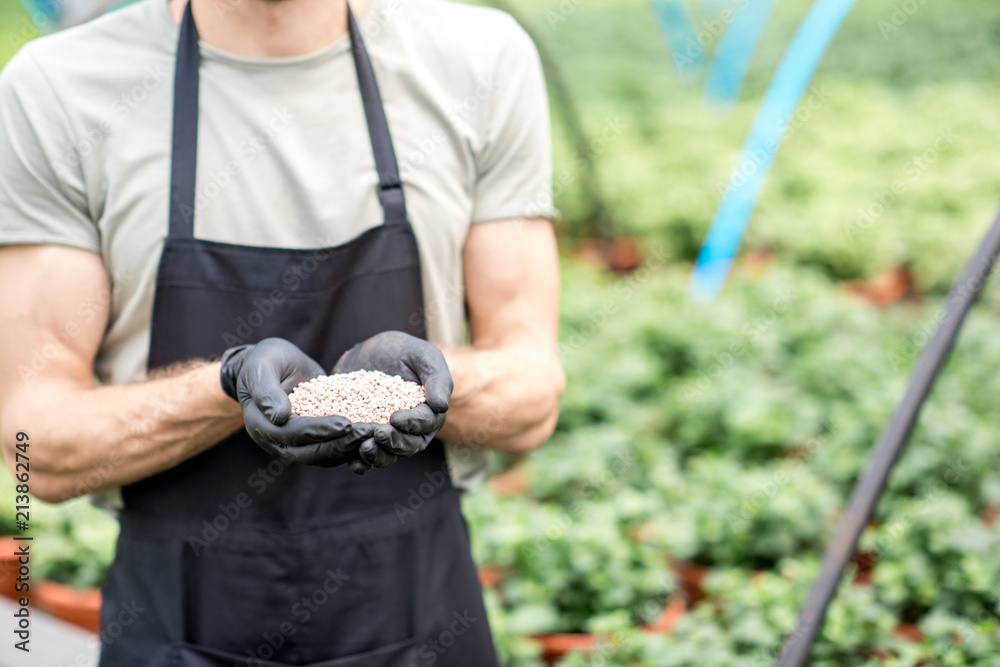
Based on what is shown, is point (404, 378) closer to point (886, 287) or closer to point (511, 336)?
point (511, 336)

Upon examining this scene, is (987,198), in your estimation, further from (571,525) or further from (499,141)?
(499,141)

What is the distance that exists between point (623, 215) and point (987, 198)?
225 cm

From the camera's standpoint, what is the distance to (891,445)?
189cm

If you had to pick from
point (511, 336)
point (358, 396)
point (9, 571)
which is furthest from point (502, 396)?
point (9, 571)

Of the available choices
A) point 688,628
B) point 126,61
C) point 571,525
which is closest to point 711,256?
point 571,525

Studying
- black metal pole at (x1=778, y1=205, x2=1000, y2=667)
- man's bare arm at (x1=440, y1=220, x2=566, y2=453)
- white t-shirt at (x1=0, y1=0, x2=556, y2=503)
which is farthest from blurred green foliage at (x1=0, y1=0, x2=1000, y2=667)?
white t-shirt at (x1=0, y1=0, x2=556, y2=503)

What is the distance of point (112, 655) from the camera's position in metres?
1.57

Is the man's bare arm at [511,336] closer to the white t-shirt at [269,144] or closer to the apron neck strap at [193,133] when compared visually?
the white t-shirt at [269,144]

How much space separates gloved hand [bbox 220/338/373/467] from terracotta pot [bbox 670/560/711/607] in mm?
1773

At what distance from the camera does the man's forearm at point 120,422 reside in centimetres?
139

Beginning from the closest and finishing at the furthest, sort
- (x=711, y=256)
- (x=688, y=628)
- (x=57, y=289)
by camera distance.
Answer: (x=57, y=289) < (x=688, y=628) < (x=711, y=256)

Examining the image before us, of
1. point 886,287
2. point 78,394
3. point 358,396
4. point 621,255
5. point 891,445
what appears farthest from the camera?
point 621,255
